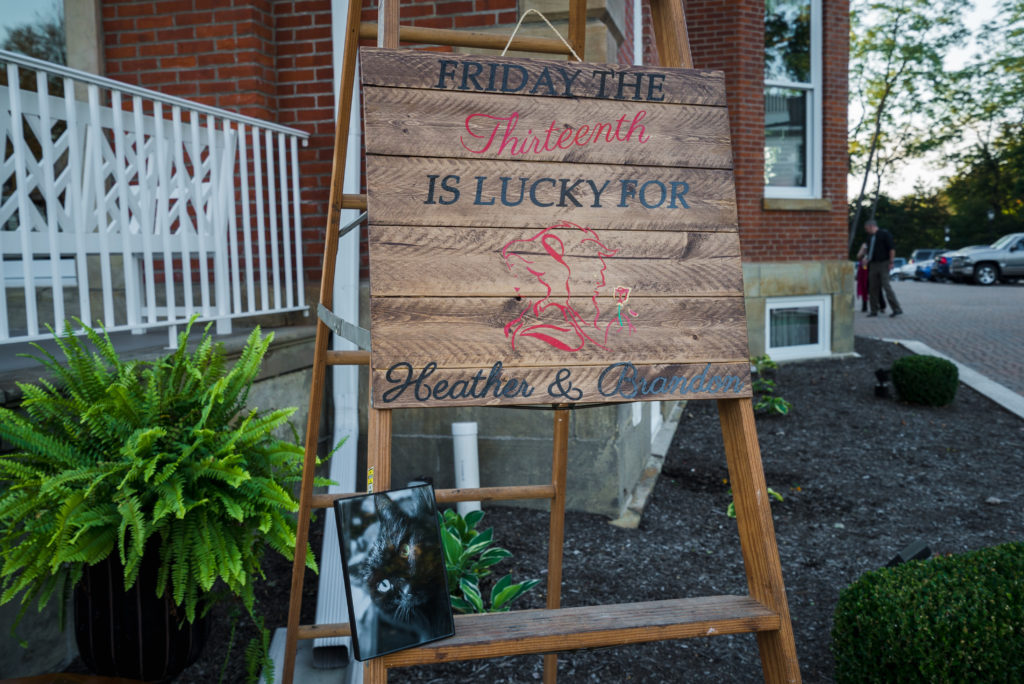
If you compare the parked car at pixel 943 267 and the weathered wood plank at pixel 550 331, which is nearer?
the weathered wood plank at pixel 550 331

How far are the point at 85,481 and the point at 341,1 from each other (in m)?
2.71

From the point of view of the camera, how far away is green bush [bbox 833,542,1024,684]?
2.01 meters

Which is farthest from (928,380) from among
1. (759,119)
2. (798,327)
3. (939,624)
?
(939,624)

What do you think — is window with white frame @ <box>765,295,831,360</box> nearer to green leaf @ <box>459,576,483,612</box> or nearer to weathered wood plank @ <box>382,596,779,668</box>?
green leaf @ <box>459,576,483,612</box>

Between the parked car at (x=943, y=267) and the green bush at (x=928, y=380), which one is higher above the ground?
the parked car at (x=943, y=267)

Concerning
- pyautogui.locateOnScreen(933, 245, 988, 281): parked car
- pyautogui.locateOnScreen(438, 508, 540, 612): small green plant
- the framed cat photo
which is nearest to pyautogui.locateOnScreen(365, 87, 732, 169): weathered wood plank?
the framed cat photo

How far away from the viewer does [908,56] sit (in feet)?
70.3

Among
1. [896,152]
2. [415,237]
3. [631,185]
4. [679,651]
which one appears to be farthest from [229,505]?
[896,152]

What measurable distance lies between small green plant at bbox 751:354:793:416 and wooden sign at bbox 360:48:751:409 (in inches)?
150

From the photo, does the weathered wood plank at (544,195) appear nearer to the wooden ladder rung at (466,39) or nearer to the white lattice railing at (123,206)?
the wooden ladder rung at (466,39)

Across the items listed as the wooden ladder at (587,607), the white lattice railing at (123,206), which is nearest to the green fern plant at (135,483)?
the wooden ladder at (587,607)

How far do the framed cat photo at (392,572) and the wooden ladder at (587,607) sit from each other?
4 cm

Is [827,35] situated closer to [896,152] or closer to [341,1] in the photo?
[341,1]

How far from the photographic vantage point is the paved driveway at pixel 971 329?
8.91m
